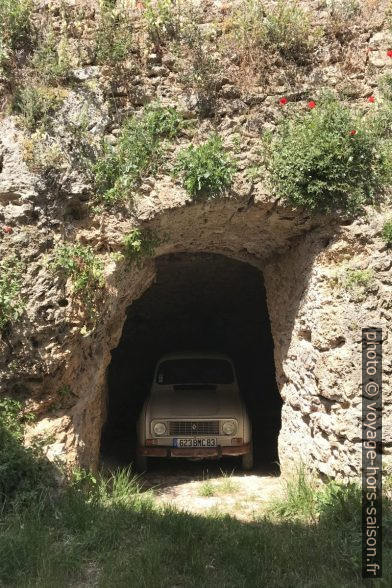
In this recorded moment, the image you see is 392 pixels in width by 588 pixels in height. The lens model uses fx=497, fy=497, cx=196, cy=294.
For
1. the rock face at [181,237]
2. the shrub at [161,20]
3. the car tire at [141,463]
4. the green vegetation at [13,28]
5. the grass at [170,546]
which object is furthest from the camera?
the car tire at [141,463]

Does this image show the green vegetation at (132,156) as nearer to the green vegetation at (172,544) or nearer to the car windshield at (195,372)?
the green vegetation at (172,544)

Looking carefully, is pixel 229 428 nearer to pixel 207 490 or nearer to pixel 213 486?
pixel 213 486

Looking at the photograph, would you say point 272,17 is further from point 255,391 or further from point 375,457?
point 255,391

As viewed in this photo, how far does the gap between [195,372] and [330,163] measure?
3909 millimetres

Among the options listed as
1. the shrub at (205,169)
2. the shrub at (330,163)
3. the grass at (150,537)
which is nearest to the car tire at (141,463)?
the grass at (150,537)

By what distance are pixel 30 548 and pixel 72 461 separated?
1199mm

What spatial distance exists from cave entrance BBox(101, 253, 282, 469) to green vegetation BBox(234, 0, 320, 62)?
3.23m

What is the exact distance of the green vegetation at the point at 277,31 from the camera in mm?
5430

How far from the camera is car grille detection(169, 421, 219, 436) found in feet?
20.7

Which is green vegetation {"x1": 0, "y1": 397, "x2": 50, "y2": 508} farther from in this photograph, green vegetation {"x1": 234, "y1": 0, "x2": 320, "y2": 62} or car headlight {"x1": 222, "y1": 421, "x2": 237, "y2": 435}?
green vegetation {"x1": 234, "y1": 0, "x2": 320, "y2": 62}

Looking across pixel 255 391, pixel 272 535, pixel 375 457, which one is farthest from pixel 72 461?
pixel 255 391

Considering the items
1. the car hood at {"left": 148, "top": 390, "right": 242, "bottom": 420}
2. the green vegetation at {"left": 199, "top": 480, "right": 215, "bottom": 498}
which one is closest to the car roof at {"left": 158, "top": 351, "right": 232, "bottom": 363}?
the car hood at {"left": 148, "top": 390, "right": 242, "bottom": 420}

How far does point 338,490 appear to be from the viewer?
4.50 m

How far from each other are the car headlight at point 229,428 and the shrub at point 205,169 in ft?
9.72
